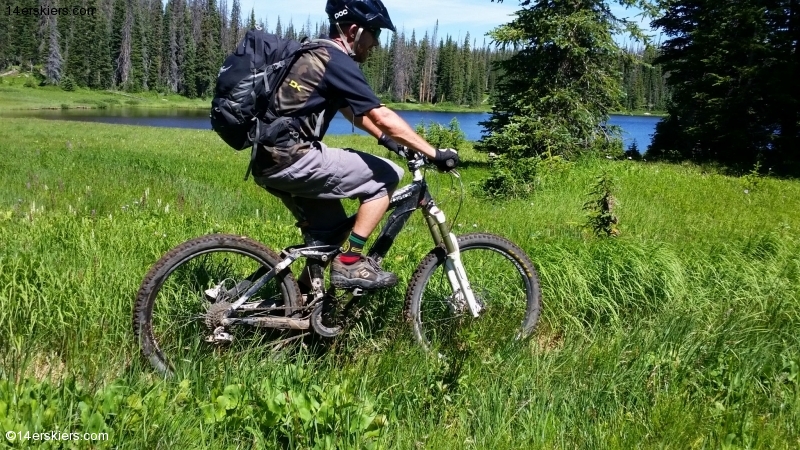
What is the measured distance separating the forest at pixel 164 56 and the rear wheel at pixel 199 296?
9243cm

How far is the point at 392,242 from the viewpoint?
4.08m

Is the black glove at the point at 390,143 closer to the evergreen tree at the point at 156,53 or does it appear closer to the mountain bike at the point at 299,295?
the mountain bike at the point at 299,295

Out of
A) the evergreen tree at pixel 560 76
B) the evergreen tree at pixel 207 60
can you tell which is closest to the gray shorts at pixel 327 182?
the evergreen tree at pixel 560 76

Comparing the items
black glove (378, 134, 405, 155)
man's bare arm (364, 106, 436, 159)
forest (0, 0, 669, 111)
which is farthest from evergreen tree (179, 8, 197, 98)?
man's bare arm (364, 106, 436, 159)

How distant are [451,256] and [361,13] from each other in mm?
1730

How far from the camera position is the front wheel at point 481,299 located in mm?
4172

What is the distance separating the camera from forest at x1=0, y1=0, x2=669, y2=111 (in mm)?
105500

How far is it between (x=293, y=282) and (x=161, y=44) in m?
130

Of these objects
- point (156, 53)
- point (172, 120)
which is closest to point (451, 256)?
point (172, 120)

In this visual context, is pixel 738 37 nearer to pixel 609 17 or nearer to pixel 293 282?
pixel 609 17

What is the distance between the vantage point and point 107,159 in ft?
45.9

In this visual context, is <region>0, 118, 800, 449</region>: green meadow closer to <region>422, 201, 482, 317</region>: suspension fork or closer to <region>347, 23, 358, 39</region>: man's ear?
<region>422, 201, 482, 317</region>: suspension fork

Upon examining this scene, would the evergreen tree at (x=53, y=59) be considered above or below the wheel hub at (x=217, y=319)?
above

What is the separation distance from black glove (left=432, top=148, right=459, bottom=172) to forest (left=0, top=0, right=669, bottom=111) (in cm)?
9193
